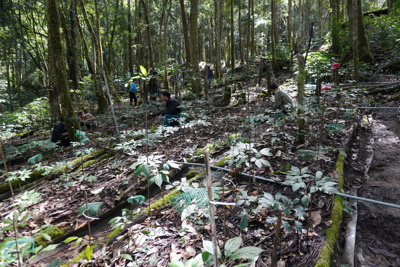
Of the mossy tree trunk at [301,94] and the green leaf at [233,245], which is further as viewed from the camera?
the mossy tree trunk at [301,94]

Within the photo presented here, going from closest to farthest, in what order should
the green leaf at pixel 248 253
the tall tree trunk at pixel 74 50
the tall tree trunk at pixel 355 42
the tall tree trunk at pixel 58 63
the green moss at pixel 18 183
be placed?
1. the green leaf at pixel 248 253
2. the green moss at pixel 18 183
3. the tall tree trunk at pixel 58 63
4. the tall tree trunk at pixel 355 42
5. the tall tree trunk at pixel 74 50

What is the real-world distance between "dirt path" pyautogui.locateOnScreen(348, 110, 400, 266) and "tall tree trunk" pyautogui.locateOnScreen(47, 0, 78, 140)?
616cm

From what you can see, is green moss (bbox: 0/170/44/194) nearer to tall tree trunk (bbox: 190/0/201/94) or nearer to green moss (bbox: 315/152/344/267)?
green moss (bbox: 315/152/344/267)

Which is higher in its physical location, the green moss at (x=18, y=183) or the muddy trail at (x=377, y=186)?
the muddy trail at (x=377, y=186)

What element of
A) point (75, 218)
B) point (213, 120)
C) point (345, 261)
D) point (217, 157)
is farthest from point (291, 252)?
point (213, 120)

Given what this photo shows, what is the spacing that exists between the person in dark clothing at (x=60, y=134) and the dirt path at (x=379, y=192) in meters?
6.81

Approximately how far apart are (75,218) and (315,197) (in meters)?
3.34

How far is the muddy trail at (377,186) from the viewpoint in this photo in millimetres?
2162

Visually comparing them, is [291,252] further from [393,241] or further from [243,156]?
[393,241]

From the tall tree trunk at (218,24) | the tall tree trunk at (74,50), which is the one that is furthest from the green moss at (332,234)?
the tall tree trunk at (218,24)

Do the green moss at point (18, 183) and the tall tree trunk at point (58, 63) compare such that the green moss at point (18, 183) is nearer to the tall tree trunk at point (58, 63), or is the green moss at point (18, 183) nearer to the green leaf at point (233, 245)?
the tall tree trunk at point (58, 63)

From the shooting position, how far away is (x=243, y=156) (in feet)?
8.14

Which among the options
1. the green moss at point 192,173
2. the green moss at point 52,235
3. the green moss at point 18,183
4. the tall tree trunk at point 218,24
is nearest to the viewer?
the green moss at point 52,235

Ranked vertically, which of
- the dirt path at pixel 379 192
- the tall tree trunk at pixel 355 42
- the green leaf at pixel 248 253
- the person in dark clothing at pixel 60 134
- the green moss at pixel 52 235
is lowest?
the green moss at pixel 52 235
